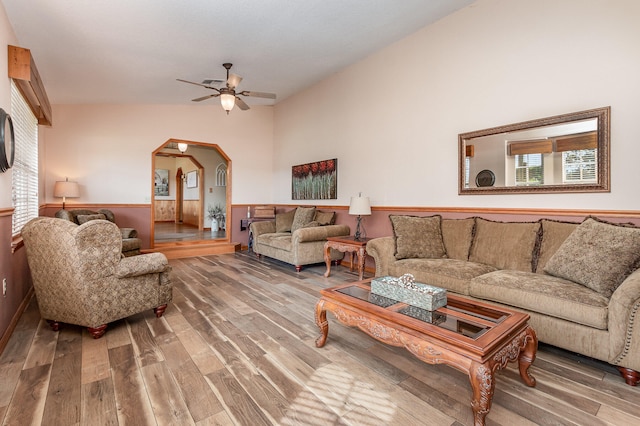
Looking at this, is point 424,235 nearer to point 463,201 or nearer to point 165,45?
point 463,201

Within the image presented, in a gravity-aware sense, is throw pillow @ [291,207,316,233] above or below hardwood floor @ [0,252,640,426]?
above

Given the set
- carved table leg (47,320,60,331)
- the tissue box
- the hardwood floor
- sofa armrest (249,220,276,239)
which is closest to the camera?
the hardwood floor

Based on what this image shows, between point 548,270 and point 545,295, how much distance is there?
0.47 meters

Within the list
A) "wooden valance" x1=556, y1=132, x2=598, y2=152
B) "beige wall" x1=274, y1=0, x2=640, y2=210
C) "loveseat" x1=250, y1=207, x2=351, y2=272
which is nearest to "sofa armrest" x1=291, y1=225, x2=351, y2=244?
"loveseat" x1=250, y1=207, x2=351, y2=272

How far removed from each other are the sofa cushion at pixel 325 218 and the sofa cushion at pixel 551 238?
3102mm

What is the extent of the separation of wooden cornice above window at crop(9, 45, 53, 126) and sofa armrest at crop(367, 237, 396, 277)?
361cm

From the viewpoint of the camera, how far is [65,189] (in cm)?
496

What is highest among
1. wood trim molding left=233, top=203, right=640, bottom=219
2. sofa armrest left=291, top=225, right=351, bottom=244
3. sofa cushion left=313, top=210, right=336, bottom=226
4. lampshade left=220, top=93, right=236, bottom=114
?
lampshade left=220, top=93, right=236, bottom=114

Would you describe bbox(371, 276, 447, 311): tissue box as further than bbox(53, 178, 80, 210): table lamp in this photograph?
No

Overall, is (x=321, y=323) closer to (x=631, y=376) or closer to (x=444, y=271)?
(x=444, y=271)

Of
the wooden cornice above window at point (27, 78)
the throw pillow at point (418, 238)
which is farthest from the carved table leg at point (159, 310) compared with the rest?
the throw pillow at point (418, 238)

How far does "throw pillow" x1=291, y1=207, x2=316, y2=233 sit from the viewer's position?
5.47 meters

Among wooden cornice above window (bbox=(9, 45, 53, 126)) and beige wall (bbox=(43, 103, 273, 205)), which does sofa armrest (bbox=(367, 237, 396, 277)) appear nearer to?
wooden cornice above window (bbox=(9, 45, 53, 126))

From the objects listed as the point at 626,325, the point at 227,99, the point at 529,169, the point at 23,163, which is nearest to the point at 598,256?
the point at 626,325
